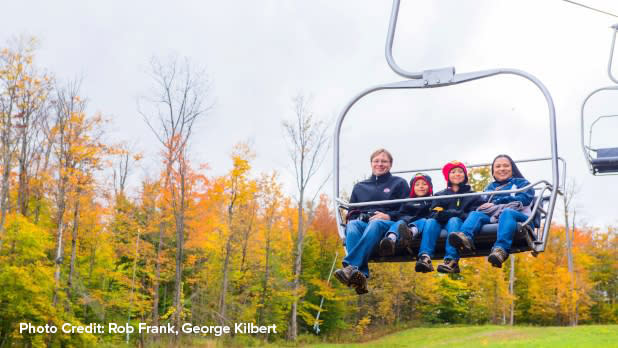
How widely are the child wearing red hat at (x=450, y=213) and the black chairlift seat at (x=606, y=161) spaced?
17.4ft

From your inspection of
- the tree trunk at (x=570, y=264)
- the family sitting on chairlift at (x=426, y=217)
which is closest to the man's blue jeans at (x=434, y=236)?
the family sitting on chairlift at (x=426, y=217)

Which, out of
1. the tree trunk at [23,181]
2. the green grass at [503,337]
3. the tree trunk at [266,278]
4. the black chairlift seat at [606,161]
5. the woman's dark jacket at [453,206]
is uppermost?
the tree trunk at [23,181]

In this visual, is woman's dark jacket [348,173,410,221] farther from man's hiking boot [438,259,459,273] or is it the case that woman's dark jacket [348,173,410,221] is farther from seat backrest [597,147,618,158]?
seat backrest [597,147,618,158]

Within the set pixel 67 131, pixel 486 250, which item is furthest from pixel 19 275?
pixel 486 250

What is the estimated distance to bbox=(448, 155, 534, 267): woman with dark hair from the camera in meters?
5.59

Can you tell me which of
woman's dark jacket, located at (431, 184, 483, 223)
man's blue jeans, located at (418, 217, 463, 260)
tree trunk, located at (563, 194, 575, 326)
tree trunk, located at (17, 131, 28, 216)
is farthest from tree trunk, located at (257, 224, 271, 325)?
man's blue jeans, located at (418, 217, 463, 260)

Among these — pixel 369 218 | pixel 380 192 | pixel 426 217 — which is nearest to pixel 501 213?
pixel 426 217

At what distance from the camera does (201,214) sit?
3303 centimetres

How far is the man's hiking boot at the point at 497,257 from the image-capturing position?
5.43m

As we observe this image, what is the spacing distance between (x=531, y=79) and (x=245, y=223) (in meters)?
31.1

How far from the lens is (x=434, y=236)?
5.93 meters

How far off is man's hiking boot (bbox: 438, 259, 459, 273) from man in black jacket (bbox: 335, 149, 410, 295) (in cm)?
60

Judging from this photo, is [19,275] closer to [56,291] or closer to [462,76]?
[56,291]

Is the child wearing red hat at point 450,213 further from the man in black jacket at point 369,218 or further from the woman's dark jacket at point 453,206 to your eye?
the man in black jacket at point 369,218
